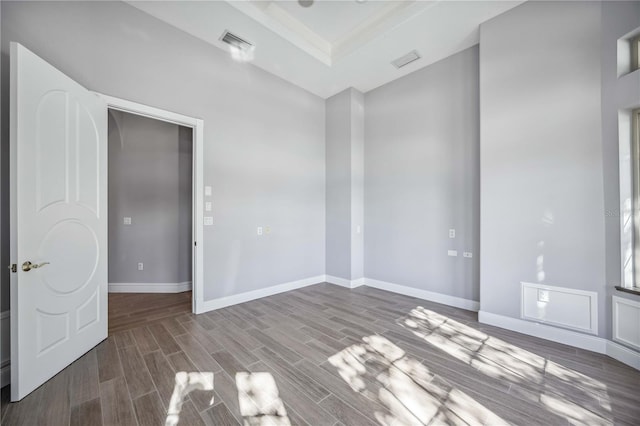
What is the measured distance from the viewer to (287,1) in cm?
312

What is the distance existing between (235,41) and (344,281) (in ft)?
13.5

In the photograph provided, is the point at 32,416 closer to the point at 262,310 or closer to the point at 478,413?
the point at 262,310

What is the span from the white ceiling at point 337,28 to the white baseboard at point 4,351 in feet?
10.9

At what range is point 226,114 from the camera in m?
3.72

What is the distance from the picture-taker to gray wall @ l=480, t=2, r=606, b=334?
8.30ft

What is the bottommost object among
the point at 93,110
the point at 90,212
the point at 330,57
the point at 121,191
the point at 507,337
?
the point at 507,337

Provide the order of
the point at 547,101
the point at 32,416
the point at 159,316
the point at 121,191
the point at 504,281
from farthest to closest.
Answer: the point at 121,191, the point at 159,316, the point at 504,281, the point at 547,101, the point at 32,416

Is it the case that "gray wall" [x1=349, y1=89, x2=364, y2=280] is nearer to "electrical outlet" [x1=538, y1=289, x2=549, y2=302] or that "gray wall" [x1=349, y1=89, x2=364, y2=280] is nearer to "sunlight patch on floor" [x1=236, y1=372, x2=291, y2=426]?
"electrical outlet" [x1=538, y1=289, x2=549, y2=302]

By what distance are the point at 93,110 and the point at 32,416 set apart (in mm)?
2528

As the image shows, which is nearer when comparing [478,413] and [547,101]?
[478,413]

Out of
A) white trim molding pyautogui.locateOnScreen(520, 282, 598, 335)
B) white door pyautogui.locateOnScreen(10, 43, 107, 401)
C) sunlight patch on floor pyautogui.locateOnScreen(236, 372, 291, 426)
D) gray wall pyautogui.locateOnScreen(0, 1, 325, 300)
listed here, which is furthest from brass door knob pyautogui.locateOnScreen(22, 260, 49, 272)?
white trim molding pyautogui.locateOnScreen(520, 282, 598, 335)

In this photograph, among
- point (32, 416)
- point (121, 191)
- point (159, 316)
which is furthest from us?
point (121, 191)

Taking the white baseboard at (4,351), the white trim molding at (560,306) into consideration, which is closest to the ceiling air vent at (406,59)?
the white trim molding at (560,306)

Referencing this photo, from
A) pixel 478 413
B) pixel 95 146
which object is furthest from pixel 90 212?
pixel 478 413
